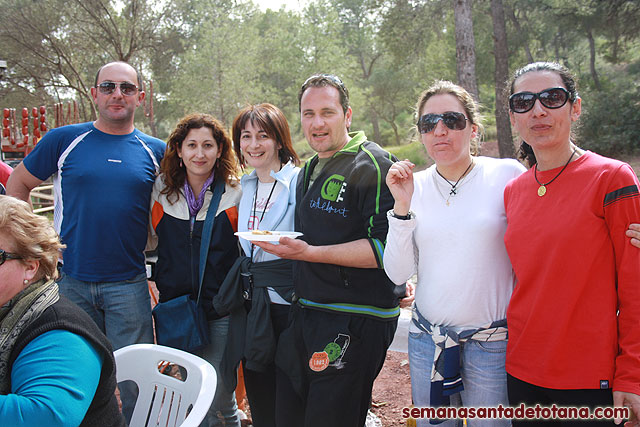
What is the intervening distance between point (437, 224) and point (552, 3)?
61.7 feet

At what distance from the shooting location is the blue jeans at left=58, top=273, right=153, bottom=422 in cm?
299

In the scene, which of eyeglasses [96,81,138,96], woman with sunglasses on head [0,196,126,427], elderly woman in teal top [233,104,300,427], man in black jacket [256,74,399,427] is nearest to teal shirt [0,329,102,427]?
woman with sunglasses on head [0,196,126,427]

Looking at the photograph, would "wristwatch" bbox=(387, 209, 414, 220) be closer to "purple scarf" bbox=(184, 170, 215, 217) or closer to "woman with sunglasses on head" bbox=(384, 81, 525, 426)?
"woman with sunglasses on head" bbox=(384, 81, 525, 426)

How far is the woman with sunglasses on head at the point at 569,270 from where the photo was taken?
5.77ft

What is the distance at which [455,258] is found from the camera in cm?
210

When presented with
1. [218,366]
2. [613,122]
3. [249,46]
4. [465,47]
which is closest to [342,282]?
[218,366]

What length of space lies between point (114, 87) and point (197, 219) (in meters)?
1.17

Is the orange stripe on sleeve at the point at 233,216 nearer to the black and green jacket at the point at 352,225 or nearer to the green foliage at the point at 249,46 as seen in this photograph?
the black and green jacket at the point at 352,225

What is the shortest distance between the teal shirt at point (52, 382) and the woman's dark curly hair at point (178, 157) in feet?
5.19

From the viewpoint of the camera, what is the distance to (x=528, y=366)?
76.2 inches

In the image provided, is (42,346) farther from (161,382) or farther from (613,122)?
(613,122)

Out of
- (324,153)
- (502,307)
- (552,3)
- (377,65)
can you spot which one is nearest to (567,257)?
(502,307)

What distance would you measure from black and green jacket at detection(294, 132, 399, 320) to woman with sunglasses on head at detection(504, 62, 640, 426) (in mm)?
595

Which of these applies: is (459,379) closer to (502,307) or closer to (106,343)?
(502,307)
